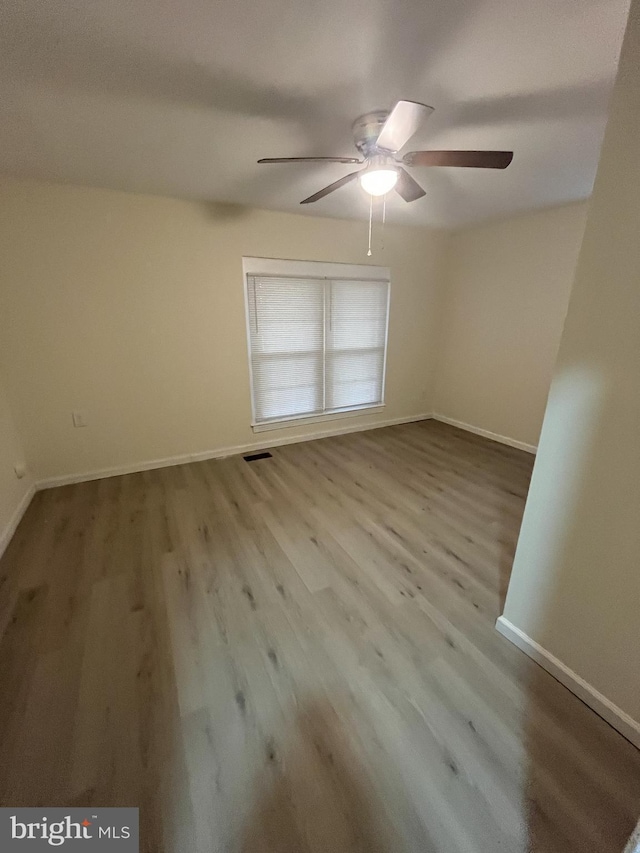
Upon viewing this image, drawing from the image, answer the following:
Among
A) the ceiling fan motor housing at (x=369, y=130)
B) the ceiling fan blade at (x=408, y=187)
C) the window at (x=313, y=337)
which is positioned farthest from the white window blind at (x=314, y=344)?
the ceiling fan motor housing at (x=369, y=130)

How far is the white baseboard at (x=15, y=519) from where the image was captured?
6.80 ft

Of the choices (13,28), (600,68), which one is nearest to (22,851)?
(13,28)

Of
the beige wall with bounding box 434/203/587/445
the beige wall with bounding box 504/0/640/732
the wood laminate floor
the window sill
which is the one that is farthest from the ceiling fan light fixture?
the window sill

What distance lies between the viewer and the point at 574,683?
1.27 meters

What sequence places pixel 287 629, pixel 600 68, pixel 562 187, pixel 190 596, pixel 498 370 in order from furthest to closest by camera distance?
1. pixel 498 370
2. pixel 562 187
3. pixel 190 596
4. pixel 287 629
5. pixel 600 68

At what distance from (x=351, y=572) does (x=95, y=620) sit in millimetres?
1307

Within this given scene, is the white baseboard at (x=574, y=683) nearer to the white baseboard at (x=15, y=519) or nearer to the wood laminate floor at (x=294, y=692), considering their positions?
the wood laminate floor at (x=294, y=692)

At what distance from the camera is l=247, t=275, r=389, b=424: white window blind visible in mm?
3264

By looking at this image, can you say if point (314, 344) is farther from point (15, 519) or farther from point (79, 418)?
point (15, 519)

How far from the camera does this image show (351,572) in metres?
1.89

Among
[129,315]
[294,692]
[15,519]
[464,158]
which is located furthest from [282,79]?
[15,519]

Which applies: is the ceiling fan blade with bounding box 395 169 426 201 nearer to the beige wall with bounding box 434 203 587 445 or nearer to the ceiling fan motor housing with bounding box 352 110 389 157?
the ceiling fan motor housing with bounding box 352 110 389 157

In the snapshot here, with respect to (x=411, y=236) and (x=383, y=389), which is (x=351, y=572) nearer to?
(x=383, y=389)

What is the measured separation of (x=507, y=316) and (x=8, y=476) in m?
4.62
